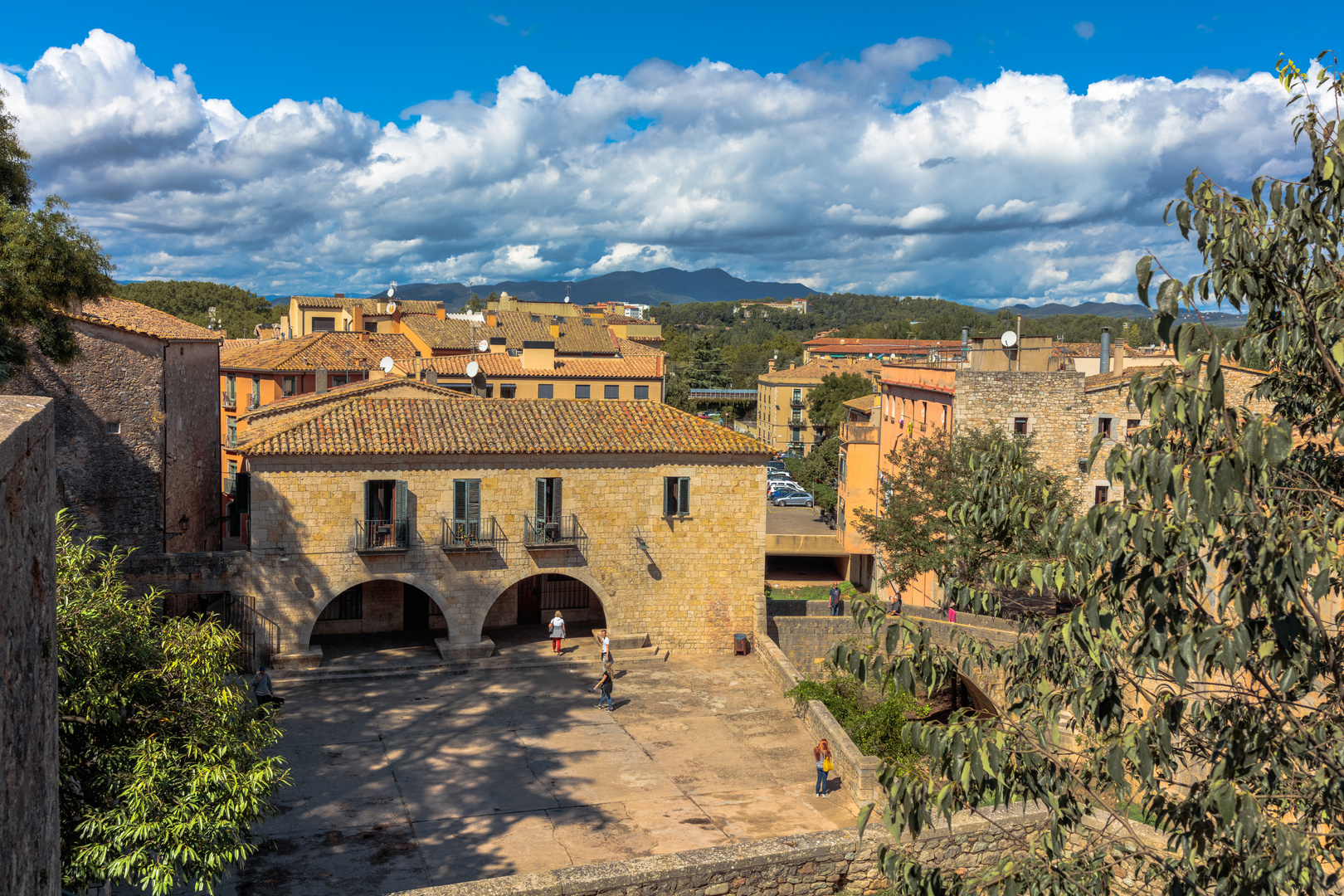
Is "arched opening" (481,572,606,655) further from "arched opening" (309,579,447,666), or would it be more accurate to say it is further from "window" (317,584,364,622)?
"window" (317,584,364,622)

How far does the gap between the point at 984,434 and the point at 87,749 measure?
31.5m

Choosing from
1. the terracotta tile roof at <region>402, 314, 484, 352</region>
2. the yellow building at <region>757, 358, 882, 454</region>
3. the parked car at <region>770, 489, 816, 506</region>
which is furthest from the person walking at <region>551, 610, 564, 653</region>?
the yellow building at <region>757, 358, 882, 454</region>

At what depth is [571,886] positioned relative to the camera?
1183 cm

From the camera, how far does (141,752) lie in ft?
34.8

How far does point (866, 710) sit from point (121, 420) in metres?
20.0

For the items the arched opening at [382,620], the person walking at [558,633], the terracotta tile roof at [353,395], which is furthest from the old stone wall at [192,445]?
the person walking at [558,633]

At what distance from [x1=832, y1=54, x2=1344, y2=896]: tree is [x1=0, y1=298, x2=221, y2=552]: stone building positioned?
73.3ft

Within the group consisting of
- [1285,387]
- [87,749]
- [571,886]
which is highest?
[1285,387]

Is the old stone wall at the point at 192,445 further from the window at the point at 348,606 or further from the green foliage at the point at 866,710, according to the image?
the green foliage at the point at 866,710

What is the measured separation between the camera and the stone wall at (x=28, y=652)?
6449 millimetres

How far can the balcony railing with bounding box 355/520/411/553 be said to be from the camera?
83.3 feet

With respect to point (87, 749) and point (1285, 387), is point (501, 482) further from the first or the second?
point (1285, 387)

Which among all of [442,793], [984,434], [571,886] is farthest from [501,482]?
[984,434]

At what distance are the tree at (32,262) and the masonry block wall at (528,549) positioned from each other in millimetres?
7570
